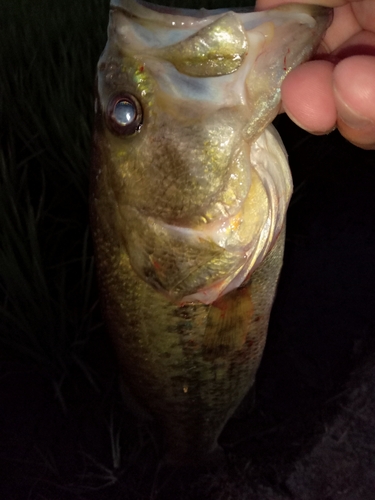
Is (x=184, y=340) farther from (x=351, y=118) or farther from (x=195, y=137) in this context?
(x=351, y=118)

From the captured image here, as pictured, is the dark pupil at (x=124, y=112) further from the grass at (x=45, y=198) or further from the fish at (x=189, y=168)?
the grass at (x=45, y=198)

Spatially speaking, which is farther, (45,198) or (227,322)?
(45,198)

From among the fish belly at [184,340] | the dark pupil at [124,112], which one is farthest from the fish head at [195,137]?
the fish belly at [184,340]

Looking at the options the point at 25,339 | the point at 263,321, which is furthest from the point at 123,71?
the point at 25,339

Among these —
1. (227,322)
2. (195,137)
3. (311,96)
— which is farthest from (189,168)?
(227,322)

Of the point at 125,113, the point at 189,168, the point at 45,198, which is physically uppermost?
the point at 125,113

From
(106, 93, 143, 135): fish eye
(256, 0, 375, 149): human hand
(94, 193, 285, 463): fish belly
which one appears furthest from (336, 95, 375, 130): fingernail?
(106, 93, 143, 135): fish eye

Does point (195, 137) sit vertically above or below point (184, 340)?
above

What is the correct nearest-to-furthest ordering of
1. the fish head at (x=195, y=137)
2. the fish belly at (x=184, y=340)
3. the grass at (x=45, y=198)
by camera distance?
the fish head at (x=195, y=137), the fish belly at (x=184, y=340), the grass at (x=45, y=198)
